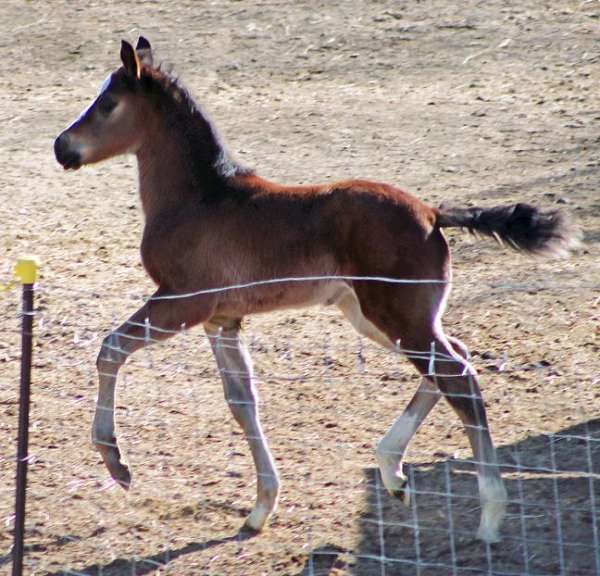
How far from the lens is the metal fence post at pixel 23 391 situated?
4254mm

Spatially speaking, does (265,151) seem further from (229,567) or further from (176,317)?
(229,567)

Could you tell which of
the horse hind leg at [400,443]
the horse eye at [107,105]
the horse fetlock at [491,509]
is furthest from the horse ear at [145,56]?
the horse fetlock at [491,509]

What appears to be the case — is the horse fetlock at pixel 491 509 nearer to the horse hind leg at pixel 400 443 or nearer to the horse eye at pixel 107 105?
the horse hind leg at pixel 400 443

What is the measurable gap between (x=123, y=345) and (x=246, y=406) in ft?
1.91

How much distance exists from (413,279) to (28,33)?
8.66m

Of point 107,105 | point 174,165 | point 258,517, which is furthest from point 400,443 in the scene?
point 107,105

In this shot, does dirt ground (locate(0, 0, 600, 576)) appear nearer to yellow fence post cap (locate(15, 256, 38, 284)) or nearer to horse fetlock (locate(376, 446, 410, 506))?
horse fetlock (locate(376, 446, 410, 506))

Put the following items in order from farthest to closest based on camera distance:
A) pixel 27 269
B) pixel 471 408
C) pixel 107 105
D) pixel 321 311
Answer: pixel 321 311 < pixel 107 105 < pixel 471 408 < pixel 27 269

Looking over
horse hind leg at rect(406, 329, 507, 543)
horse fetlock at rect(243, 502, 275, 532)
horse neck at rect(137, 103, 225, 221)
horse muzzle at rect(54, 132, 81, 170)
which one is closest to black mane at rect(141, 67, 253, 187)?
horse neck at rect(137, 103, 225, 221)

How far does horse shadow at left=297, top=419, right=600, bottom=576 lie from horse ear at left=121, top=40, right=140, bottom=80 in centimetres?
203

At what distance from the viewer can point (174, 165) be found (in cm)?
568

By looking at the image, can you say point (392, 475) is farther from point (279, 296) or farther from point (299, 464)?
point (279, 296)

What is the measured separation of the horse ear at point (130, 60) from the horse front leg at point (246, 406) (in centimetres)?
117

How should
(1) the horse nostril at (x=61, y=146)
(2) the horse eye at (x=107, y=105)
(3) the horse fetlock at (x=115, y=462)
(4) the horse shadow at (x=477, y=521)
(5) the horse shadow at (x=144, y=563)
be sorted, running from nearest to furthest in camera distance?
1. (4) the horse shadow at (x=477, y=521)
2. (5) the horse shadow at (x=144, y=563)
3. (3) the horse fetlock at (x=115, y=462)
4. (2) the horse eye at (x=107, y=105)
5. (1) the horse nostril at (x=61, y=146)
